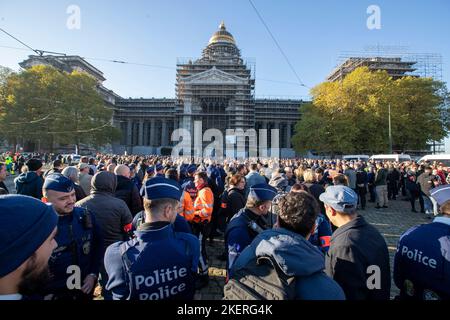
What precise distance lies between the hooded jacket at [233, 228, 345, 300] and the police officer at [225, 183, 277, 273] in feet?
3.41

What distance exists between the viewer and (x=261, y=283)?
4.34ft

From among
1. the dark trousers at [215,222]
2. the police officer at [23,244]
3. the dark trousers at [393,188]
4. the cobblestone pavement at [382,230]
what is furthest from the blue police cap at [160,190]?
the dark trousers at [393,188]

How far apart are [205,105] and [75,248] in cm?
5960

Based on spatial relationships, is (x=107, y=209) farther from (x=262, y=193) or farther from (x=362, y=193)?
(x=362, y=193)

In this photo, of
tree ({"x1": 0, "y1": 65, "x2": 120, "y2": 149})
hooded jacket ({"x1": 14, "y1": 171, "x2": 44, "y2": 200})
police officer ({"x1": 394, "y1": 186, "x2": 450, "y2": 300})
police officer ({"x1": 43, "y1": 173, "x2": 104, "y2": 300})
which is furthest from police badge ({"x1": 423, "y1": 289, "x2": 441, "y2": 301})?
tree ({"x1": 0, "y1": 65, "x2": 120, "y2": 149})

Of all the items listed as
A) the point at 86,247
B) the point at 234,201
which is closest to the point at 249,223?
the point at 86,247

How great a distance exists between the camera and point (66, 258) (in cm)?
242

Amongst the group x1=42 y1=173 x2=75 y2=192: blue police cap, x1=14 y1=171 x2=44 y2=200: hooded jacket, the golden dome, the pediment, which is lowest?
x1=14 y1=171 x2=44 y2=200: hooded jacket

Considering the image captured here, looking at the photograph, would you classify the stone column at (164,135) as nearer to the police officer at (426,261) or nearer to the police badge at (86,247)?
the police badge at (86,247)

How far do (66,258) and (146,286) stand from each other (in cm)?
116

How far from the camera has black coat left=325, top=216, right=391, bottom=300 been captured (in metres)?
2.09

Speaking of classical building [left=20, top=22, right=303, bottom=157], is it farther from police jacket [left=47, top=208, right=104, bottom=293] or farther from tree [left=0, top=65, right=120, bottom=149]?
police jacket [left=47, top=208, right=104, bottom=293]
